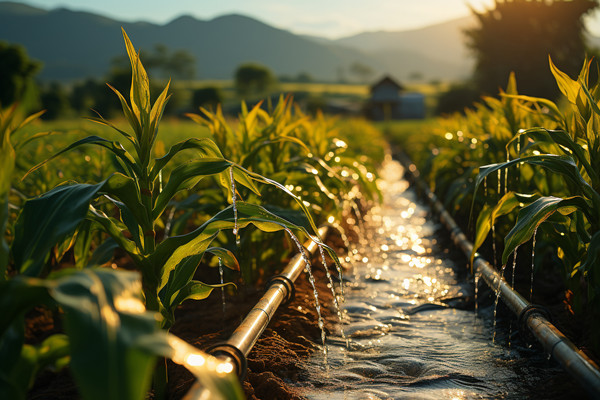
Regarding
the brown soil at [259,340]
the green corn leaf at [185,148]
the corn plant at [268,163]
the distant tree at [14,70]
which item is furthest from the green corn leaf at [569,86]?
the distant tree at [14,70]

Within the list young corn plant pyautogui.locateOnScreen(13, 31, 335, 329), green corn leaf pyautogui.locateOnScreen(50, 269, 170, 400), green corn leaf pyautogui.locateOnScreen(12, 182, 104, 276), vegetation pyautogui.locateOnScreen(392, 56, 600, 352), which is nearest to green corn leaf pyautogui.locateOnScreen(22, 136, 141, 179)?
young corn plant pyautogui.locateOnScreen(13, 31, 335, 329)

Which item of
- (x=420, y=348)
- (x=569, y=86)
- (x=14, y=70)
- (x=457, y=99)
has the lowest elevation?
(x=420, y=348)

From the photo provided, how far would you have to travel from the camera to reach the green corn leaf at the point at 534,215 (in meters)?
2.10

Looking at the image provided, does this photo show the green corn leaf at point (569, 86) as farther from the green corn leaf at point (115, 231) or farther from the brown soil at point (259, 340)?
the green corn leaf at point (115, 231)

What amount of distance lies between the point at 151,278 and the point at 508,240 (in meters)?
1.52

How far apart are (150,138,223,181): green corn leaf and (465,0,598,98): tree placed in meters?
33.7

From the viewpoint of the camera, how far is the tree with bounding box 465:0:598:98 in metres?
32.4

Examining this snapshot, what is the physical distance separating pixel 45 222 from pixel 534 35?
36589 mm

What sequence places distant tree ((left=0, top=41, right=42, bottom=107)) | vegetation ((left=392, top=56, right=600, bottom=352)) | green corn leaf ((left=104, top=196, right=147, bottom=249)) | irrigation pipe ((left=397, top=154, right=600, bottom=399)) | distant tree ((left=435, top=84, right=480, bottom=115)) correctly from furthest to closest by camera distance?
distant tree ((left=0, top=41, right=42, bottom=107))
distant tree ((left=435, top=84, right=480, bottom=115))
vegetation ((left=392, top=56, right=600, bottom=352))
green corn leaf ((left=104, top=196, right=147, bottom=249))
irrigation pipe ((left=397, top=154, right=600, bottom=399))

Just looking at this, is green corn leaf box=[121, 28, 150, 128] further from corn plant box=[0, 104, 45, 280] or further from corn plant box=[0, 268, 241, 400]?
corn plant box=[0, 268, 241, 400]

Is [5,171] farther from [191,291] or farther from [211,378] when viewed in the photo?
[191,291]

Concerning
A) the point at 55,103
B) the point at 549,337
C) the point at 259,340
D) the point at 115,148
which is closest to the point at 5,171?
the point at 115,148

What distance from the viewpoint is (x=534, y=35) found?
3272cm

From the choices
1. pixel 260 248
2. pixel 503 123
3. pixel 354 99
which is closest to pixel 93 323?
pixel 260 248
